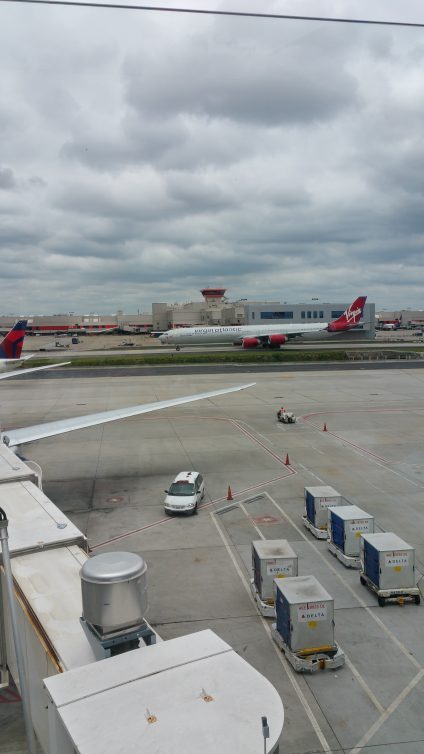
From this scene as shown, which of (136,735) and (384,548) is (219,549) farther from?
(136,735)

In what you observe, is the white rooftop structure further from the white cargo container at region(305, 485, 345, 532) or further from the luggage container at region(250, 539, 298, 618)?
the white cargo container at region(305, 485, 345, 532)

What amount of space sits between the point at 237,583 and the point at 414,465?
18788 mm

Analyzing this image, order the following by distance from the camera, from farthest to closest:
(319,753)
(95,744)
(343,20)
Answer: (343,20) → (319,753) → (95,744)

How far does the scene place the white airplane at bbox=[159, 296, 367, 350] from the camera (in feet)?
379

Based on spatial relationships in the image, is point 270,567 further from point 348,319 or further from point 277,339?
point 348,319

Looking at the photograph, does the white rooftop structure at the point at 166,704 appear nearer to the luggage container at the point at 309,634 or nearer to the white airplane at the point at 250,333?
the luggage container at the point at 309,634

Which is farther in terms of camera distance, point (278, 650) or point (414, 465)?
point (414, 465)

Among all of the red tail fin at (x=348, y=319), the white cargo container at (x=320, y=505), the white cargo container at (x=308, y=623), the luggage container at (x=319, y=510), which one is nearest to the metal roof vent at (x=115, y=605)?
the white cargo container at (x=308, y=623)

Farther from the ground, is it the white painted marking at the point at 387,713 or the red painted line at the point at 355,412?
the red painted line at the point at 355,412

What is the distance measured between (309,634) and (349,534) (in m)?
6.50

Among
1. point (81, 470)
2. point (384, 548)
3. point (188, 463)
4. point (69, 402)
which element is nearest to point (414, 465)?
point (188, 463)

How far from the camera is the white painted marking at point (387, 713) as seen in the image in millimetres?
11111

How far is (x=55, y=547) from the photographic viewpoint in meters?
11.1

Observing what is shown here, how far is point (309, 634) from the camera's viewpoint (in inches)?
545
